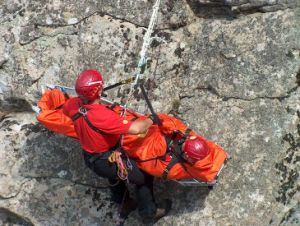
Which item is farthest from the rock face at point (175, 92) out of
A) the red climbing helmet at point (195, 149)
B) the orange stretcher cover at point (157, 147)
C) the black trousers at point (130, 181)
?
the red climbing helmet at point (195, 149)

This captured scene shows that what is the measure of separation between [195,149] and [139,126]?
781 mm

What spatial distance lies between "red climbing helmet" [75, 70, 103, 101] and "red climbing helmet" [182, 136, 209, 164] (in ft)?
4.45

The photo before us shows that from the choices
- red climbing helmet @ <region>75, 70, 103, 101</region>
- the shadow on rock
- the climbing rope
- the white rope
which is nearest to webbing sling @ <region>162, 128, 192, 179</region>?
the climbing rope

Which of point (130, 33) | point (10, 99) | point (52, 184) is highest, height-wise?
point (130, 33)

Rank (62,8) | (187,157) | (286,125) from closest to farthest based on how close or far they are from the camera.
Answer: (187,157), (286,125), (62,8)

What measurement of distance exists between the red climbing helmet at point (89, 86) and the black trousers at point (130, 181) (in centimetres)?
91

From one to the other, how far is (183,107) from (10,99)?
117 inches

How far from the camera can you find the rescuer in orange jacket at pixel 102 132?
7.27 m

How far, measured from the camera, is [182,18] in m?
8.96

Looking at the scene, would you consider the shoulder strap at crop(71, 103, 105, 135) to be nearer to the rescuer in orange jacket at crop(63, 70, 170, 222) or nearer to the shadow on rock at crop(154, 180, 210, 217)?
the rescuer in orange jacket at crop(63, 70, 170, 222)

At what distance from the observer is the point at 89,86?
7.24 meters

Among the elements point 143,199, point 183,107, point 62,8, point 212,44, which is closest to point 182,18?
point 212,44

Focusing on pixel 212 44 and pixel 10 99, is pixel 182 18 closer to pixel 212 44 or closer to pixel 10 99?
pixel 212 44

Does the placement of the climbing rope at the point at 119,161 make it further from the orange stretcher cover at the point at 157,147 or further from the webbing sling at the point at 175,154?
the webbing sling at the point at 175,154
